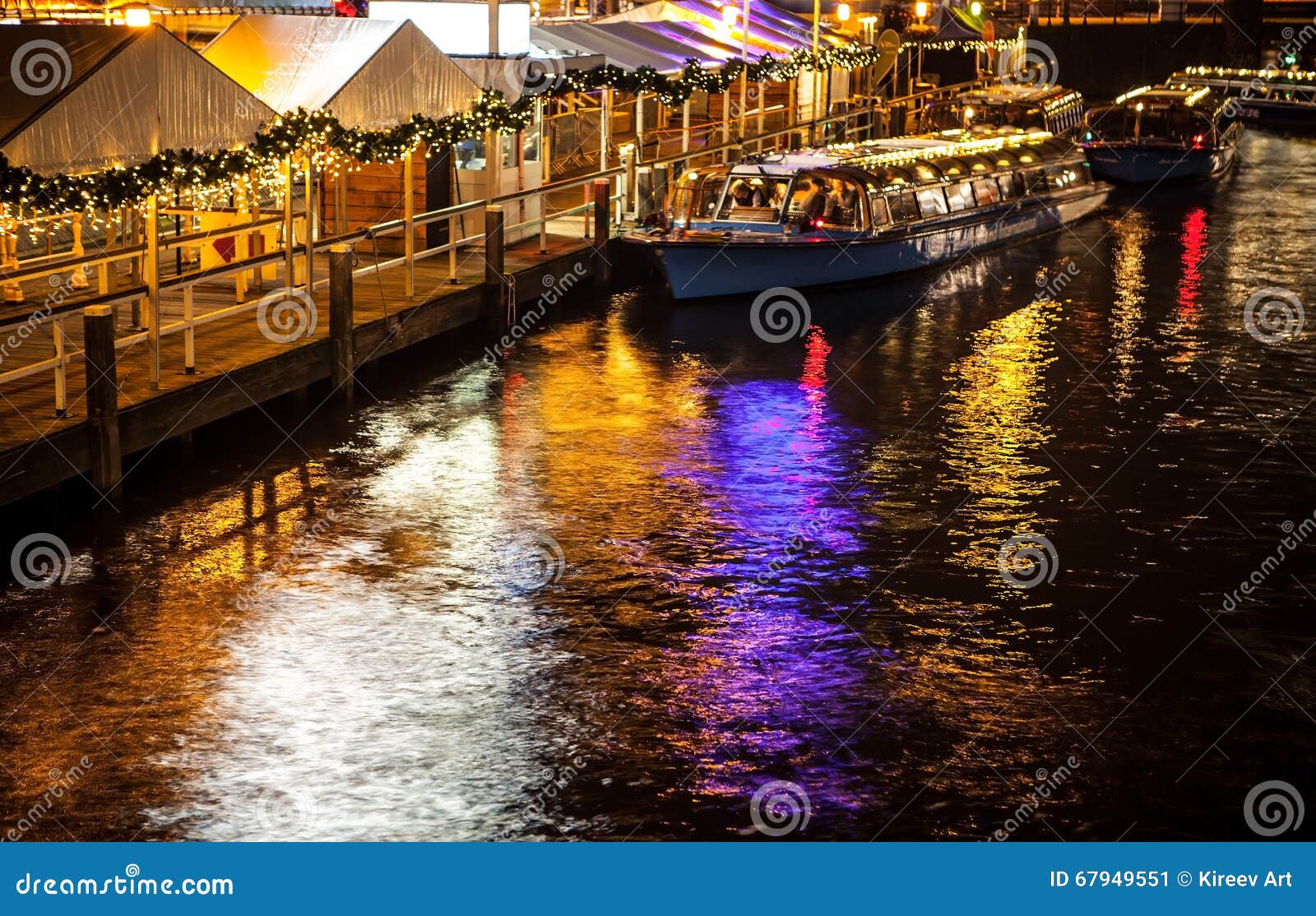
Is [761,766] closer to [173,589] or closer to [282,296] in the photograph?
[173,589]

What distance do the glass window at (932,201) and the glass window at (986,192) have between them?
5.17 ft

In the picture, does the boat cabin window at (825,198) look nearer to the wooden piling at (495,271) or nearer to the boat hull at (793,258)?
the boat hull at (793,258)

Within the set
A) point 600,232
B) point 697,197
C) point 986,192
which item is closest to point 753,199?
point 697,197

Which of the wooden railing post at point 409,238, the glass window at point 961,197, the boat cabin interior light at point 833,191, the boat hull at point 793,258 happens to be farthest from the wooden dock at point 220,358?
the glass window at point 961,197

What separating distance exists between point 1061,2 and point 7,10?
67.6m

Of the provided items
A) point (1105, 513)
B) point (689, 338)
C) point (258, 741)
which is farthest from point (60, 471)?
point (689, 338)

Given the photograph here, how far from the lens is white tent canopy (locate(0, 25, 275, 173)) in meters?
14.0

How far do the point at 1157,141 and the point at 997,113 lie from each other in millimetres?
4690

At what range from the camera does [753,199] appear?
25641 millimetres

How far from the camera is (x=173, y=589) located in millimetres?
13047

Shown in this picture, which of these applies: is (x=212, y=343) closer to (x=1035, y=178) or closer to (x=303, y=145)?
(x=303, y=145)

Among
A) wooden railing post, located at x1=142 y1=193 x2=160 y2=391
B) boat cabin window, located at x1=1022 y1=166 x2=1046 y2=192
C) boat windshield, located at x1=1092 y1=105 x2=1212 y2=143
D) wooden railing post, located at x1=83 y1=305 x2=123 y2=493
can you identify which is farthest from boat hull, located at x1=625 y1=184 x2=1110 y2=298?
boat windshield, located at x1=1092 y1=105 x2=1212 y2=143

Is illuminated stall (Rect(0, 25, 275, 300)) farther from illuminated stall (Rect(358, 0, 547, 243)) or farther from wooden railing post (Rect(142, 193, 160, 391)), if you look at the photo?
illuminated stall (Rect(358, 0, 547, 243))

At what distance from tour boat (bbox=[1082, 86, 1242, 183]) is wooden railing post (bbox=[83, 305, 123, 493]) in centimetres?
3217
